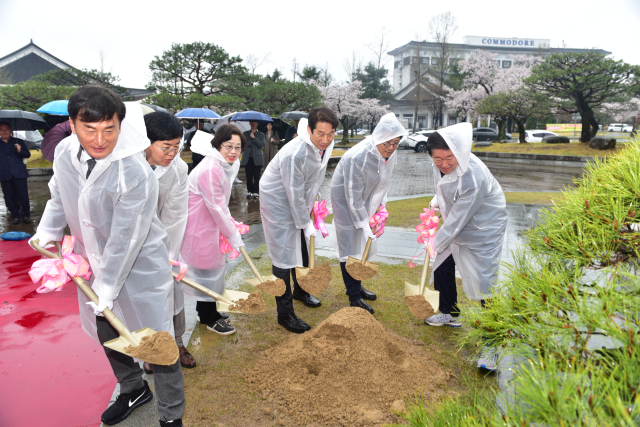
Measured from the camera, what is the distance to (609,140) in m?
18.5

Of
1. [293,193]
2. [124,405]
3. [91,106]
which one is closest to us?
[91,106]

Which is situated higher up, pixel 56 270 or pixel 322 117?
pixel 322 117

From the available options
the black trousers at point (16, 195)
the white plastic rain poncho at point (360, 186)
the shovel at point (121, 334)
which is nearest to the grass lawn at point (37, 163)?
the black trousers at point (16, 195)

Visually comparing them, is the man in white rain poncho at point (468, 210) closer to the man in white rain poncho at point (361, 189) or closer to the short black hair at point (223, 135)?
the man in white rain poncho at point (361, 189)

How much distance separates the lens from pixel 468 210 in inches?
114

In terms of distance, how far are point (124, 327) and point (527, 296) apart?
5.86ft

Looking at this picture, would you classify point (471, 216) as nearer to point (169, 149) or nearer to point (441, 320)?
point (441, 320)

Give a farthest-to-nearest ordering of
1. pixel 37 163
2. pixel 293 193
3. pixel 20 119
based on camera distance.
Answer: pixel 37 163, pixel 20 119, pixel 293 193

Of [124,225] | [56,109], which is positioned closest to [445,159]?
[124,225]

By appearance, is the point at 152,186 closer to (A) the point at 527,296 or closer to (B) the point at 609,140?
(A) the point at 527,296

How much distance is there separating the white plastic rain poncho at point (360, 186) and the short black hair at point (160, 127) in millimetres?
1635

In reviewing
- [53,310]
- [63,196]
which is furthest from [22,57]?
[63,196]

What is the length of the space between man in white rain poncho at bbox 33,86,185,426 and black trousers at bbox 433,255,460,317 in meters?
2.14

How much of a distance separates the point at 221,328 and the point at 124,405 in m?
1.04
